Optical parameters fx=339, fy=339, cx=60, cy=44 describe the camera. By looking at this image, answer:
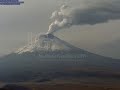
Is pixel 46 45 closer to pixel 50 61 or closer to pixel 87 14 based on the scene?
pixel 50 61

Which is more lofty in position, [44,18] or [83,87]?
[44,18]

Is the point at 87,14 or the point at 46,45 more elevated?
the point at 87,14

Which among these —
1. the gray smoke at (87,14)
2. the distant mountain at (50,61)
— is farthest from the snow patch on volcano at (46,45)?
the gray smoke at (87,14)

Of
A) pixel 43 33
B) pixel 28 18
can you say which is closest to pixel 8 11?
pixel 28 18

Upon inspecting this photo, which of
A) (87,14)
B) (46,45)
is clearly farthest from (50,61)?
(87,14)

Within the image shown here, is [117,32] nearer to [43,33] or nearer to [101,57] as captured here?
[101,57]

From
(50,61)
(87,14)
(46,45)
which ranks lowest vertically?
(50,61)

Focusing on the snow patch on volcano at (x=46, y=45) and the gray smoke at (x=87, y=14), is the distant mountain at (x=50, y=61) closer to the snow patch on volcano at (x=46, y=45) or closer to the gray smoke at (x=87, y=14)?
the snow patch on volcano at (x=46, y=45)
